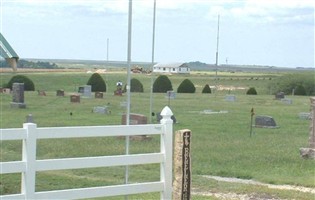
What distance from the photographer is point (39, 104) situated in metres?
36.0

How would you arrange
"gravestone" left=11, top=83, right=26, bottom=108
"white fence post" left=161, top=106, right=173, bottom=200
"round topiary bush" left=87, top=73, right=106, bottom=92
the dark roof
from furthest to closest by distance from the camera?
1. "round topiary bush" left=87, top=73, right=106, bottom=92
2. "gravestone" left=11, top=83, right=26, bottom=108
3. "white fence post" left=161, top=106, right=173, bottom=200
4. the dark roof

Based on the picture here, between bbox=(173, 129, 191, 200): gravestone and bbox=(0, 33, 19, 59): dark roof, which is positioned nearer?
bbox=(0, 33, 19, 59): dark roof

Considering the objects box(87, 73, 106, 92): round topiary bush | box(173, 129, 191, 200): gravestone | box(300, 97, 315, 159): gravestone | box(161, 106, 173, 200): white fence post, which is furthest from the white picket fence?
box(87, 73, 106, 92): round topiary bush

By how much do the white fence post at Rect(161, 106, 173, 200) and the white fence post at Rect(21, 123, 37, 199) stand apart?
1.79 metres

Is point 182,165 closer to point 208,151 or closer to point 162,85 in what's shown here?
point 208,151

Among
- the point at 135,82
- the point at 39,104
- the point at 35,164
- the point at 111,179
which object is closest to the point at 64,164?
the point at 35,164

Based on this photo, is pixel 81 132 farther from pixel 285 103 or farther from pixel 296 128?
pixel 285 103

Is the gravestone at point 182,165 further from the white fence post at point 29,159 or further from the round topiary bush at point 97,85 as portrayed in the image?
the round topiary bush at point 97,85

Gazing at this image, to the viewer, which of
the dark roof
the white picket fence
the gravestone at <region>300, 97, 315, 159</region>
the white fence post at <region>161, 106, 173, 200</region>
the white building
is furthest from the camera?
the white building

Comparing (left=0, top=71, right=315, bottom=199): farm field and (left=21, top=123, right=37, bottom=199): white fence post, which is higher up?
(left=21, top=123, right=37, bottom=199): white fence post

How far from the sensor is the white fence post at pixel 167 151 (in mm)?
7809

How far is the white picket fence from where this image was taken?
663 cm

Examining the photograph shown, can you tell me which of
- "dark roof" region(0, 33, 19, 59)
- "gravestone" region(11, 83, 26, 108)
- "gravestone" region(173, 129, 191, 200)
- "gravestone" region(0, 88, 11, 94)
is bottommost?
"gravestone" region(0, 88, 11, 94)

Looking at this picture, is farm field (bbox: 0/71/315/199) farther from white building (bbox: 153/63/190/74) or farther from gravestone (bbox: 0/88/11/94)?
gravestone (bbox: 0/88/11/94)
